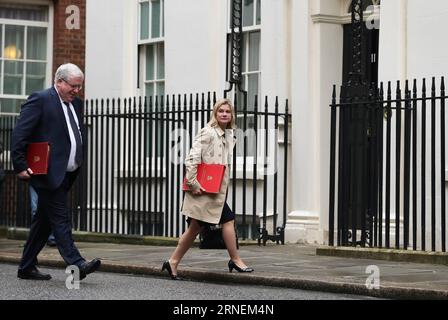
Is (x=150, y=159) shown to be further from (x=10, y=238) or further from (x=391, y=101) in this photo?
(x=391, y=101)

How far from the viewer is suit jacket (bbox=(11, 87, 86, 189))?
973 centimetres

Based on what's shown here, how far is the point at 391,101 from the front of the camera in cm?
1177

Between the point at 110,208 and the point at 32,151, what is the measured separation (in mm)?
6307

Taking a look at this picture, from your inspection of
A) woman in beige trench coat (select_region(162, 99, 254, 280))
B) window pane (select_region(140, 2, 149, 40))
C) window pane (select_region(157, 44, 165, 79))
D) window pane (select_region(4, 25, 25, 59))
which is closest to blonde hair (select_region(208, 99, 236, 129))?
woman in beige trench coat (select_region(162, 99, 254, 280))

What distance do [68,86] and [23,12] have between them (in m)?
9.77

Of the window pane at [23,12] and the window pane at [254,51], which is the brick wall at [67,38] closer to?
the window pane at [23,12]

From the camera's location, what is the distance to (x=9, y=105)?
19031 mm

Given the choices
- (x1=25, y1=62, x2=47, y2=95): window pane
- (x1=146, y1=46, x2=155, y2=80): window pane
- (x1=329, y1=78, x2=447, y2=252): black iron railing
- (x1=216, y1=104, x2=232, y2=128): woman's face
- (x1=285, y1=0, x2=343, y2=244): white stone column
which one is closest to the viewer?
(x1=216, y1=104, x2=232, y2=128): woman's face

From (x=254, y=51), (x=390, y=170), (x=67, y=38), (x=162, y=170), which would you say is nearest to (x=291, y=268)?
(x=390, y=170)

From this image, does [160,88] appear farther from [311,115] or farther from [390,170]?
[390,170]

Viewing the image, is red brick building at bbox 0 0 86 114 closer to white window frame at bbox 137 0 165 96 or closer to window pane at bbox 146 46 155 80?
white window frame at bbox 137 0 165 96

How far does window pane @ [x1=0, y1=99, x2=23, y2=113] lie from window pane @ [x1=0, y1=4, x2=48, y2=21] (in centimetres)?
144

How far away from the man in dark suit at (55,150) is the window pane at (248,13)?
5963 mm

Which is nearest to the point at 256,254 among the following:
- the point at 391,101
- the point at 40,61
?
the point at 391,101
